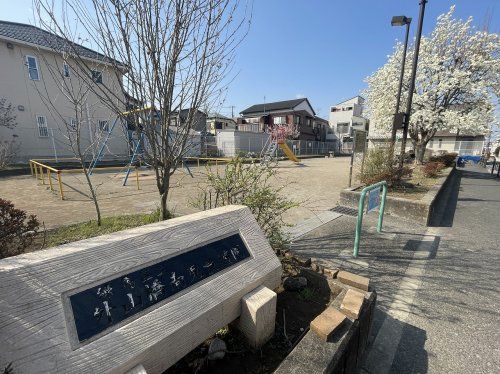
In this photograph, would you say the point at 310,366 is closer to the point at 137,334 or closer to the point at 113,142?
the point at 137,334

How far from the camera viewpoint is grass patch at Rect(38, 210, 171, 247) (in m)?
4.02

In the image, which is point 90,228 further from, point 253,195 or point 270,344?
point 270,344

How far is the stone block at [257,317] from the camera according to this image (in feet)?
5.93

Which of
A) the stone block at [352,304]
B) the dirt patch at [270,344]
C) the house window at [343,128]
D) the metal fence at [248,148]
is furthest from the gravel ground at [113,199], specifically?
the house window at [343,128]

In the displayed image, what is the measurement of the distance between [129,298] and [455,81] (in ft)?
53.5

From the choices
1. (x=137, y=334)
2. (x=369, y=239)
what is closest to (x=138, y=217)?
(x=137, y=334)

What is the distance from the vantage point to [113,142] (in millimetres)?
19328

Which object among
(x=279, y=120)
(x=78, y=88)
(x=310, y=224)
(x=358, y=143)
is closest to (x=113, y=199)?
(x=78, y=88)

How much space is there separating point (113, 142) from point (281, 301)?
20681 millimetres

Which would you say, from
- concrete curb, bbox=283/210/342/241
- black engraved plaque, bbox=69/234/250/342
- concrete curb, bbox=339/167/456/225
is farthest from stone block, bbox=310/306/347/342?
concrete curb, bbox=339/167/456/225

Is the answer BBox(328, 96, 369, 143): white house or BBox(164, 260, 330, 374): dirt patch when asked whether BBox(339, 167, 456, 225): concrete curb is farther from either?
BBox(328, 96, 369, 143): white house

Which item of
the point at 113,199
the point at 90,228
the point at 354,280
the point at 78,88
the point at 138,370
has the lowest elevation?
the point at 113,199

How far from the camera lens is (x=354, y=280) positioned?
2377 mm

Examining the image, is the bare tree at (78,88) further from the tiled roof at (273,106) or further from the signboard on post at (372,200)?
the tiled roof at (273,106)
